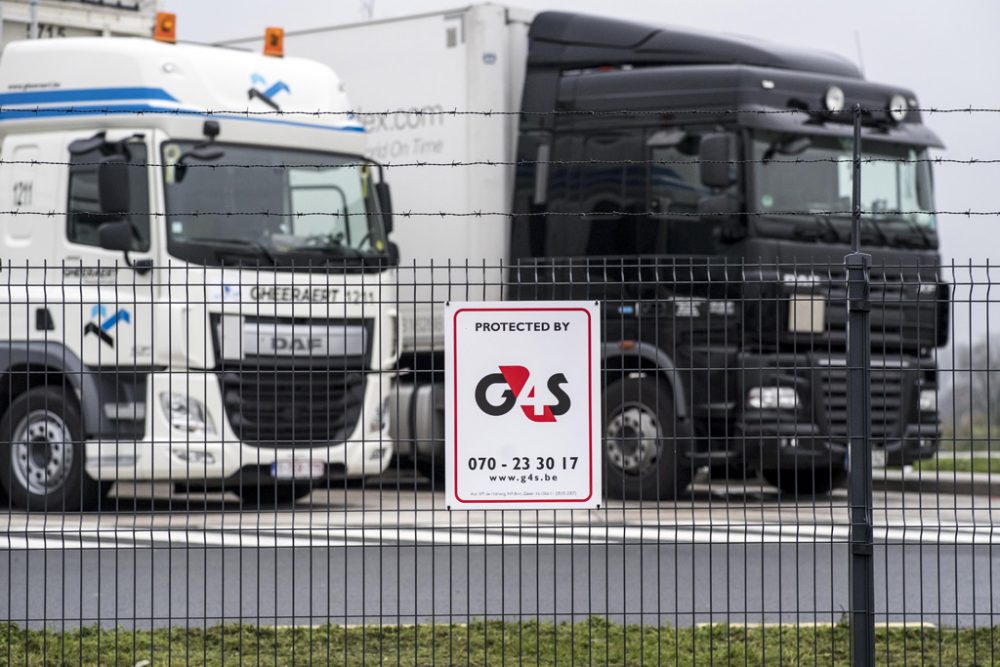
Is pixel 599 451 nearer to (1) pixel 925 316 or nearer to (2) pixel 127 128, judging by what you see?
(2) pixel 127 128

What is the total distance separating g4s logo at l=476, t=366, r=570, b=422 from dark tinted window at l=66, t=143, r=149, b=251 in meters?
6.64

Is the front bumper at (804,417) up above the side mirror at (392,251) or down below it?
below

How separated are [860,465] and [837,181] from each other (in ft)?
26.0

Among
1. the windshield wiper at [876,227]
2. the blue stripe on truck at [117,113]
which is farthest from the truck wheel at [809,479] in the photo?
the blue stripe on truck at [117,113]

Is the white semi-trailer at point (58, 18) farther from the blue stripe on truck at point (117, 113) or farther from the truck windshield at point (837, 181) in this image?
the truck windshield at point (837, 181)

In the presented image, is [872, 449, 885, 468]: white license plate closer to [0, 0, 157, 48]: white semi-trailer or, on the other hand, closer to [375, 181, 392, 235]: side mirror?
[375, 181, 392, 235]: side mirror

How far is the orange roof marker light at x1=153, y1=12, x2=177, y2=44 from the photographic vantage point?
1262cm

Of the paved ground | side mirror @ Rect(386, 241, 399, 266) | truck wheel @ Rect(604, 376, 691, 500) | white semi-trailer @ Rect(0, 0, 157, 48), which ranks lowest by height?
the paved ground

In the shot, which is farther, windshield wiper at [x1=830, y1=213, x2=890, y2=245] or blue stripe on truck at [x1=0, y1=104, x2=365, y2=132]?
windshield wiper at [x1=830, y1=213, x2=890, y2=245]

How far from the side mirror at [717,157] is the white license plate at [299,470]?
4810 mm

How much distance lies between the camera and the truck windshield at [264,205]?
1194cm

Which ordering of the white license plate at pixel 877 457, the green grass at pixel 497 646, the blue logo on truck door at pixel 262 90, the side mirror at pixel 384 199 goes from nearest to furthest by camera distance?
1. the green grass at pixel 497 646
2. the white license plate at pixel 877 457
3. the blue logo on truck door at pixel 262 90
4. the side mirror at pixel 384 199

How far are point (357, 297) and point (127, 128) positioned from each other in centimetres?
213

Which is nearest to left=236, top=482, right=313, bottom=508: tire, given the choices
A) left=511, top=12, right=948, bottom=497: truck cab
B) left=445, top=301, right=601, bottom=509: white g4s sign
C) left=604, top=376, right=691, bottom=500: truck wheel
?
left=445, top=301, right=601, bottom=509: white g4s sign
